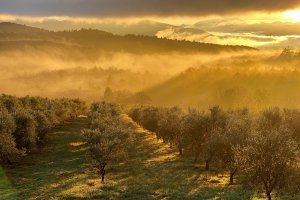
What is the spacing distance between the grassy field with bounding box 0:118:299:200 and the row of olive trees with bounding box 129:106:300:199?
4.95 m

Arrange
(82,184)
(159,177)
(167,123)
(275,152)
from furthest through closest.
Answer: (167,123) < (159,177) < (82,184) < (275,152)

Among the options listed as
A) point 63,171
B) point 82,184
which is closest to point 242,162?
point 82,184

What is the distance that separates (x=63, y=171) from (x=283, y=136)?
161 ft

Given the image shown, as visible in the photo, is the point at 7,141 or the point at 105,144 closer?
the point at 105,144

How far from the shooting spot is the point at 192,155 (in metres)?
107

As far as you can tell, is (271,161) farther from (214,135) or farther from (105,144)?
(105,144)

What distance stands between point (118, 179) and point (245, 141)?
2689cm

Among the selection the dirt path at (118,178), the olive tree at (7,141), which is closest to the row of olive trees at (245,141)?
the dirt path at (118,178)

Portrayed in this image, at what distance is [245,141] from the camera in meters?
77.2

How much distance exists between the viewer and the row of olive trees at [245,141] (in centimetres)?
5438

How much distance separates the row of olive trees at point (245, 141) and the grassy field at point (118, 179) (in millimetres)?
4948

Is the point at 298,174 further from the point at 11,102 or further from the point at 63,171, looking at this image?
the point at 11,102

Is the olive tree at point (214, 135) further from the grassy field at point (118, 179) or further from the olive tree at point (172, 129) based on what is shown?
the olive tree at point (172, 129)

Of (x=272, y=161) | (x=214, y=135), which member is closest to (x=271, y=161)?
(x=272, y=161)
